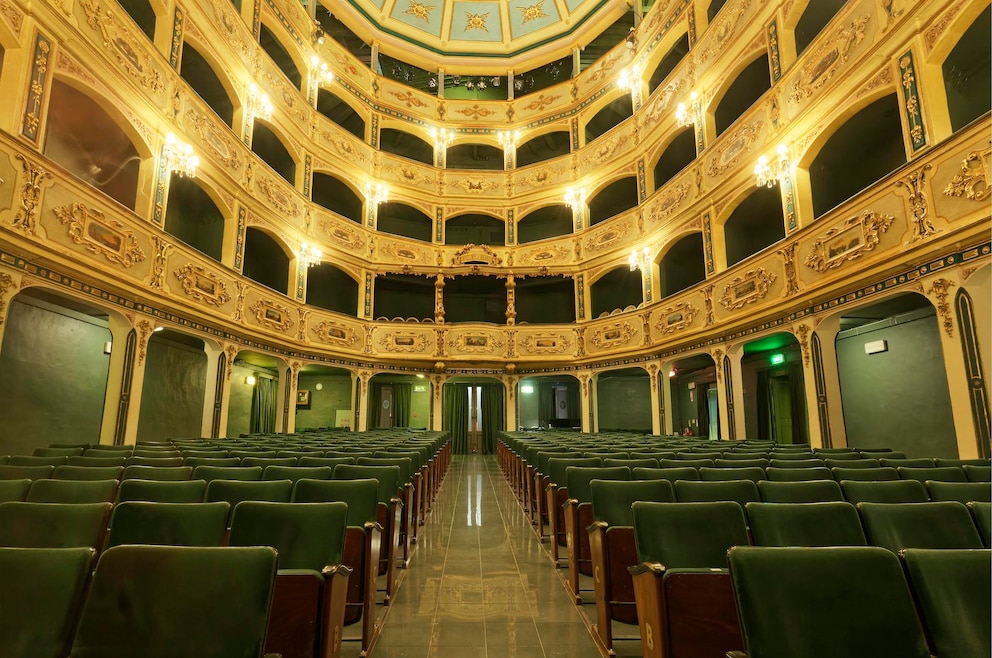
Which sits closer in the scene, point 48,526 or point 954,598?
point 954,598

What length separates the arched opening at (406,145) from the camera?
18.6 metres

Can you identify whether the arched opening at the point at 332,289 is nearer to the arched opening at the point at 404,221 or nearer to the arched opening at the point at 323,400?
the arched opening at the point at 323,400

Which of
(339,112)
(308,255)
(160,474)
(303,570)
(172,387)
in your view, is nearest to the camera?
(303,570)

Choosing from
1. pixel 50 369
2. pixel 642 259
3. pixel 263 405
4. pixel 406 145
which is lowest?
pixel 263 405

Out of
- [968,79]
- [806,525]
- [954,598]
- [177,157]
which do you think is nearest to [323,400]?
[177,157]

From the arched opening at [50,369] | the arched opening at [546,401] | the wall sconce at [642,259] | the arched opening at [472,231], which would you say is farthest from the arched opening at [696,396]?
the arched opening at [50,369]

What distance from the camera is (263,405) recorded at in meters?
15.0

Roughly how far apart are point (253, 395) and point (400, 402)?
5.03 meters

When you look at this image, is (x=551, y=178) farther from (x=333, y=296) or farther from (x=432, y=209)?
(x=333, y=296)

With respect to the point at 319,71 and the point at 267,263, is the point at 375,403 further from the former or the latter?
the point at 319,71

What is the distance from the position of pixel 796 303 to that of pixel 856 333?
2.21 meters

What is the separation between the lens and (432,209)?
1712 centimetres

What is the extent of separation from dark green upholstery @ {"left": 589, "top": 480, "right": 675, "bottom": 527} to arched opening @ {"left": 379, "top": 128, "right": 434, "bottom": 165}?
1756 centimetres

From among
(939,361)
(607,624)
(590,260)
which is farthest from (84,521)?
(590,260)
